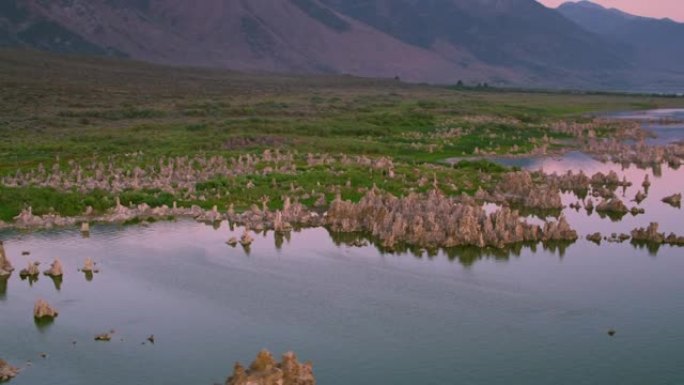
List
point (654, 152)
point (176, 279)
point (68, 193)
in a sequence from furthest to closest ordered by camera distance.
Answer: point (654, 152), point (68, 193), point (176, 279)

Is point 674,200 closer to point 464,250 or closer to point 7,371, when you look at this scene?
point 464,250

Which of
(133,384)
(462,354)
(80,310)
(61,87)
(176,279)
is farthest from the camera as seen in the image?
(61,87)

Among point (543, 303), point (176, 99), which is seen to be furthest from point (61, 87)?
point (543, 303)

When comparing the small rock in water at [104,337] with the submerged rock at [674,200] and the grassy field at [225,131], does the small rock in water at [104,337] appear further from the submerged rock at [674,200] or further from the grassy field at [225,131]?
the submerged rock at [674,200]

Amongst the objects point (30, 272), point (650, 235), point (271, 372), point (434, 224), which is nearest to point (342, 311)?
point (271, 372)

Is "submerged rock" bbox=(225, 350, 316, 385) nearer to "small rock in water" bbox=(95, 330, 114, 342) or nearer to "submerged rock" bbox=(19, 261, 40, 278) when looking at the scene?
"small rock in water" bbox=(95, 330, 114, 342)

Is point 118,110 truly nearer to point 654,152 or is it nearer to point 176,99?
point 176,99

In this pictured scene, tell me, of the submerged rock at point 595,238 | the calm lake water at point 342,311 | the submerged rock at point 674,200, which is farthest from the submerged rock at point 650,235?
the submerged rock at point 674,200
